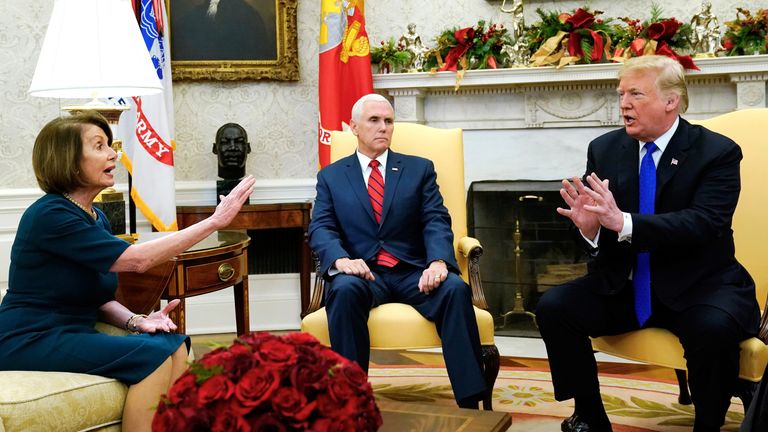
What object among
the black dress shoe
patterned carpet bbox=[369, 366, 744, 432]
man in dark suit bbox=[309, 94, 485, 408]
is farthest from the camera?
patterned carpet bbox=[369, 366, 744, 432]

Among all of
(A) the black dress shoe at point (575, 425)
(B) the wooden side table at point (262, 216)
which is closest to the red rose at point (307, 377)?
(A) the black dress shoe at point (575, 425)

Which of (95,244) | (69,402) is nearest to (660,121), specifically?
(95,244)

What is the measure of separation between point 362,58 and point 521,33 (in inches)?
37.1

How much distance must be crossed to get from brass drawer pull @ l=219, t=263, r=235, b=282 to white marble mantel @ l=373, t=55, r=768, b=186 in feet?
6.70

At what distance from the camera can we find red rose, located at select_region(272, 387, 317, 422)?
161cm

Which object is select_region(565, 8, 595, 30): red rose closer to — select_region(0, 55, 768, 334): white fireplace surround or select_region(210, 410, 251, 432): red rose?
select_region(0, 55, 768, 334): white fireplace surround

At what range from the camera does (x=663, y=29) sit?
16.1 feet

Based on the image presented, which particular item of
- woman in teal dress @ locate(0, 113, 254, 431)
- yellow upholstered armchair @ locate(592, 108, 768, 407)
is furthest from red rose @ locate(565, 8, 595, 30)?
woman in teal dress @ locate(0, 113, 254, 431)

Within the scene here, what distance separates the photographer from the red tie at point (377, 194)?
3.75 m

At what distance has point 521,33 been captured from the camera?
5.30 m

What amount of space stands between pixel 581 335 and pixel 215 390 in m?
1.91

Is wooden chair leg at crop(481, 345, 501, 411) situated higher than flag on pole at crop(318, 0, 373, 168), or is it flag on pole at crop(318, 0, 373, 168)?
flag on pole at crop(318, 0, 373, 168)

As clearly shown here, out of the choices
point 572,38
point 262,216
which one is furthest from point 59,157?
point 572,38

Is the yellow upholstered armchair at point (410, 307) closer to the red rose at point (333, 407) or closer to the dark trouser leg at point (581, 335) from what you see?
the dark trouser leg at point (581, 335)
